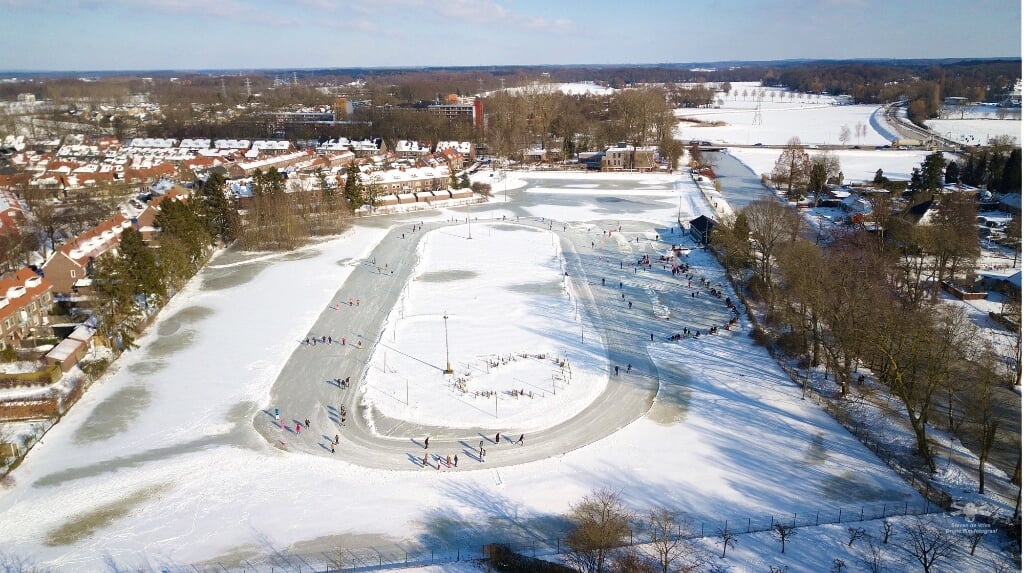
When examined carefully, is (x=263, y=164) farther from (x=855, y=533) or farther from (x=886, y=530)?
(x=886, y=530)

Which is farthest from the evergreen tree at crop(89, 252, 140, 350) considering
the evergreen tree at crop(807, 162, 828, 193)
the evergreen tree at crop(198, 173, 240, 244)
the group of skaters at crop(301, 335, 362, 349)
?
the evergreen tree at crop(807, 162, 828, 193)

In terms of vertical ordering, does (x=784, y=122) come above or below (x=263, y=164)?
above

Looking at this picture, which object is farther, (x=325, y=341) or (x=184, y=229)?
(x=184, y=229)

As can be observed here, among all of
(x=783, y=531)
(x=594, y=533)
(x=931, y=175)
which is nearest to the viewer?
(x=594, y=533)

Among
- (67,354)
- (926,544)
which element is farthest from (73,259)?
(926,544)

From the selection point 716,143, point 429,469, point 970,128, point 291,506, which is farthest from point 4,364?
point 970,128

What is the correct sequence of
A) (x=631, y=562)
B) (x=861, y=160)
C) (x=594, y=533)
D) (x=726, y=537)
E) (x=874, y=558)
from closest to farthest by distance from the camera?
(x=631, y=562)
(x=594, y=533)
(x=874, y=558)
(x=726, y=537)
(x=861, y=160)

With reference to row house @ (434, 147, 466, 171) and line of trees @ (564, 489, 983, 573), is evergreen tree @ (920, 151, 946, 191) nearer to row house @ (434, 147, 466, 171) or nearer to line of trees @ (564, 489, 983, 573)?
row house @ (434, 147, 466, 171)
